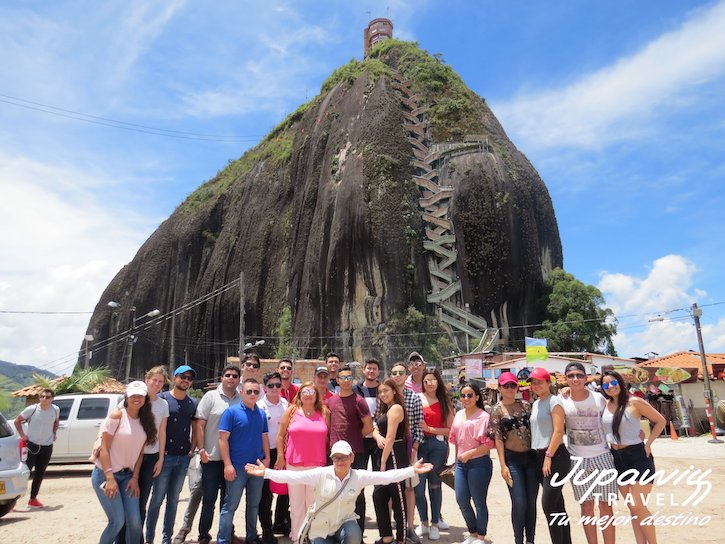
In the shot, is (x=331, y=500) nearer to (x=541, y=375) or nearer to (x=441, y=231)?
(x=541, y=375)

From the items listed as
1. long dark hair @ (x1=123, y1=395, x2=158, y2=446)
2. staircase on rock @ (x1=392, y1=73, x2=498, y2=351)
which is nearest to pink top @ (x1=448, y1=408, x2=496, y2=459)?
long dark hair @ (x1=123, y1=395, x2=158, y2=446)

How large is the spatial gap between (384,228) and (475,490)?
27492 mm

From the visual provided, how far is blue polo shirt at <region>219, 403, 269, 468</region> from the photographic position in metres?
5.39

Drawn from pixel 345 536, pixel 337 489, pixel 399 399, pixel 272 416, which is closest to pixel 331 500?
pixel 337 489

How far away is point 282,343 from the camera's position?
3741 centimetres

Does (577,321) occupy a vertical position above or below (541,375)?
above

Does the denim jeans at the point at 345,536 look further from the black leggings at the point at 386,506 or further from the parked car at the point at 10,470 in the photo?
the parked car at the point at 10,470

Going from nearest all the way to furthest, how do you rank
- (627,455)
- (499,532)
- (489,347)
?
(627,455)
(499,532)
(489,347)

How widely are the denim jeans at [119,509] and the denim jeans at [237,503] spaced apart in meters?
0.82

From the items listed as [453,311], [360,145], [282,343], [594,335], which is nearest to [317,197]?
[360,145]

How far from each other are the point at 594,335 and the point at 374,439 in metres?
29.6

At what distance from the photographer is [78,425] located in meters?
11.3

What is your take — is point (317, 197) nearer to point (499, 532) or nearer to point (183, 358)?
point (183, 358)

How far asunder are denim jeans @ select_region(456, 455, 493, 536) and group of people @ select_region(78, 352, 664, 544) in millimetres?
10
